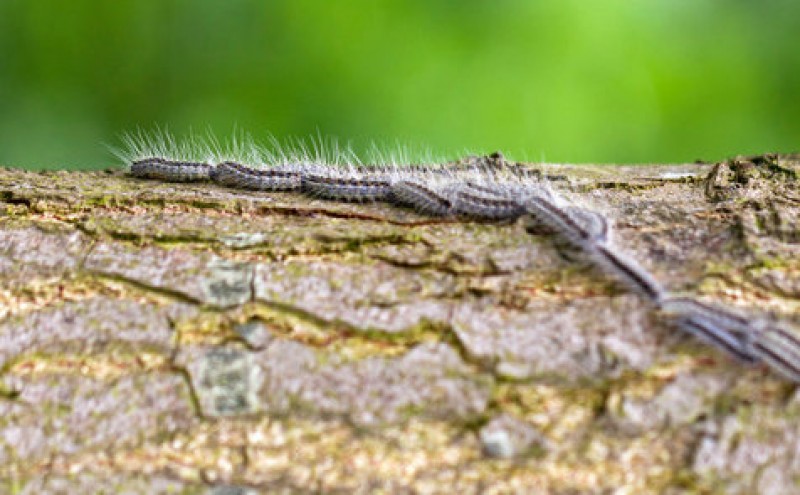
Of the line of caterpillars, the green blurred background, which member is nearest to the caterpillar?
the line of caterpillars

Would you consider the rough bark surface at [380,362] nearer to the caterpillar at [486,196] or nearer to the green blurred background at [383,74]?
the caterpillar at [486,196]

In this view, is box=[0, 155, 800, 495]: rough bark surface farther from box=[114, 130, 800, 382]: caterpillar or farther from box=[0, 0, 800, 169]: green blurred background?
box=[0, 0, 800, 169]: green blurred background

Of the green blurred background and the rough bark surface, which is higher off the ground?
the green blurred background

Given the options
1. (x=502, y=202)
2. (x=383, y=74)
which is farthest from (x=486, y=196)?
(x=383, y=74)

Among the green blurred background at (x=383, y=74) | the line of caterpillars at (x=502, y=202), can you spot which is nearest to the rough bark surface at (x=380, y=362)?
the line of caterpillars at (x=502, y=202)

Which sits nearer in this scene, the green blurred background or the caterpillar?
the caterpillar

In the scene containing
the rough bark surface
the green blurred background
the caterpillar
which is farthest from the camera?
the green blurred background

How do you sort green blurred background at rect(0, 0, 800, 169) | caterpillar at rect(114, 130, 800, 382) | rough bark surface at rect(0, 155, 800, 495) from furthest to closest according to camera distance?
green blurred background at rect(0, 0, 800, 169), caterpillar at rect(114, 130, 800, 382), rough bark surface at rect(0, 155, 800, 495)
